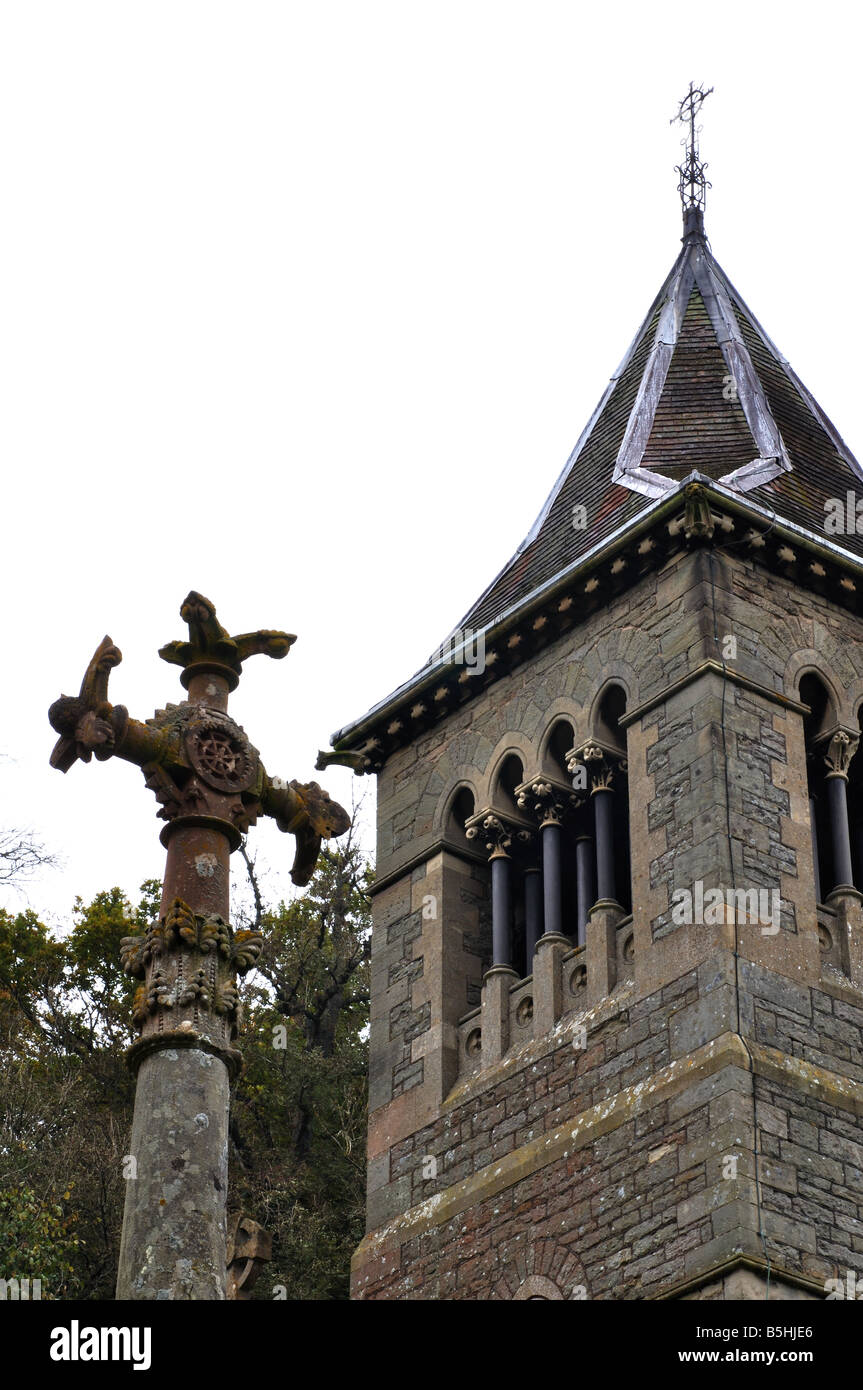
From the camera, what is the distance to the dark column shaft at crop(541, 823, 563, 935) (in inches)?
732

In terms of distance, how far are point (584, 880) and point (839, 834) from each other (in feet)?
6.30

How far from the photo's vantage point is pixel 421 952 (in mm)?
19469

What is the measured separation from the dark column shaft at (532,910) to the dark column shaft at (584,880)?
0.47m

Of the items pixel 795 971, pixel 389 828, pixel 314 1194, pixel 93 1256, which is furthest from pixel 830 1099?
pixel 314 1194

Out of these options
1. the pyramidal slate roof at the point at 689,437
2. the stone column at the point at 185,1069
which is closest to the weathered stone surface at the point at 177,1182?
the stone column at the point at 185,1069

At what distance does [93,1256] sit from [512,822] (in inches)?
300

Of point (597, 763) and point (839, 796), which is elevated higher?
point (597, 763)

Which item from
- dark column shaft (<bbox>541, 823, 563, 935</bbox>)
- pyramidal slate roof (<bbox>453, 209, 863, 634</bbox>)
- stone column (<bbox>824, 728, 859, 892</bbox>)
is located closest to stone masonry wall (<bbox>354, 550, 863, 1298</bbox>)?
stone column (<bbox>824, 728, 859, 892</bbox>)

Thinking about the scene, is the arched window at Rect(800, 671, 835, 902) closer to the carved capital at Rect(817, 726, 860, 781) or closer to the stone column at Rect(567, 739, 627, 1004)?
the carved capital at Rect(817, 726, 860, 781)

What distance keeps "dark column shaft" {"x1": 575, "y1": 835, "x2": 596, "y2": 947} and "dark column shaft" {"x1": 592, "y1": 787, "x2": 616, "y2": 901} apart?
0.09 m

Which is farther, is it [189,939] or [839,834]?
[839,834]

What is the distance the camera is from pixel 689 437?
2103 centimetres

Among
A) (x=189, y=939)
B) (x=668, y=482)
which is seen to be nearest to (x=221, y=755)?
(x=189, y=939)

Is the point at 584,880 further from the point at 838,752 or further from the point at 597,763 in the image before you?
the point at 838,752
